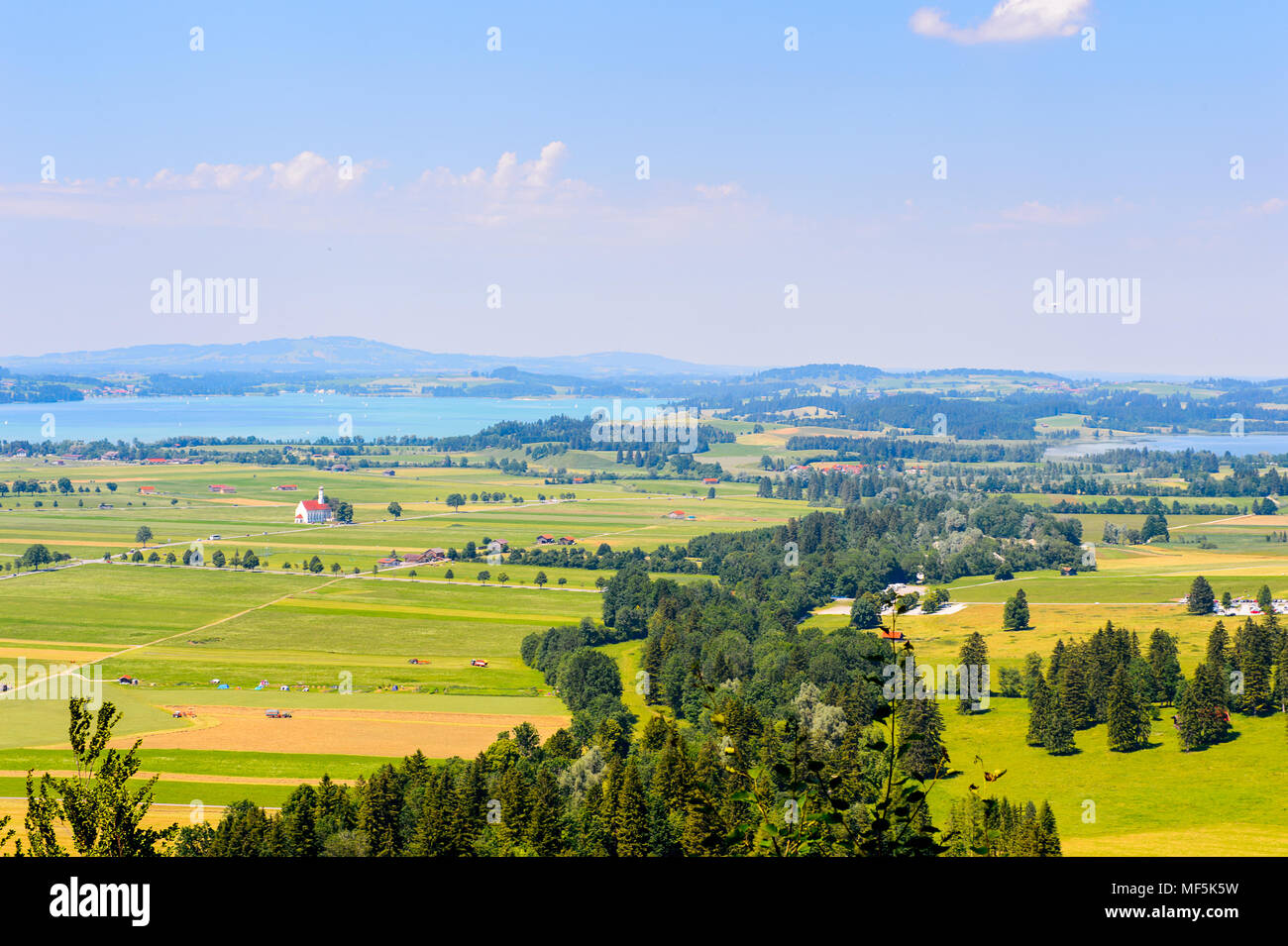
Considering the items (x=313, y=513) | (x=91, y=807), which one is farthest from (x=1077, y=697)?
(x=313, y=513)

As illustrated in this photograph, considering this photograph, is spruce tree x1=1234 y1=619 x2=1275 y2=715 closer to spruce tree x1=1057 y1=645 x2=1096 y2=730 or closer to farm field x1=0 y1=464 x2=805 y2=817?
spruce tree x1=1057 y1=645 x2=1096 y2=730

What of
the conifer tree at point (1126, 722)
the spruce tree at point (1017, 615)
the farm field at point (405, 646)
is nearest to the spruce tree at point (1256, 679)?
the farm field at point (405, 646)

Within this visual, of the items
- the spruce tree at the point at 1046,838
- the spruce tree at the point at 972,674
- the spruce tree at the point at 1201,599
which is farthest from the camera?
the spruce tree at the point at 1201,599

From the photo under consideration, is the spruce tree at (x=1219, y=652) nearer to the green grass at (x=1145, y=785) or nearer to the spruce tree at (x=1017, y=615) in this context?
the green grass at (x=1145, y=785)

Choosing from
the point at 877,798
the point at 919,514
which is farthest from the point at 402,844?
the point at 919,514

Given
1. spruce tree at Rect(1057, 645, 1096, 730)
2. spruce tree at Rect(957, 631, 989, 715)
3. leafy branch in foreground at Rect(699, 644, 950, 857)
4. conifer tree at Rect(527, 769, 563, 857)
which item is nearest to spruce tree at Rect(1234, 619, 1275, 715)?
spruce tree at Rect(1057, 645, 1096, 730)

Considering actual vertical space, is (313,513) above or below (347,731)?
above

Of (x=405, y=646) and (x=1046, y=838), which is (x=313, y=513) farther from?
(x=1046, y=838)

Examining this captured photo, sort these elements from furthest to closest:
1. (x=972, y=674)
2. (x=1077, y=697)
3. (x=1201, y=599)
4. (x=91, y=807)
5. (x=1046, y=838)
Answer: (x=1201, y=599)
(x=972, y=674)
(x=1077, y=697)
(x=1046, y=838)
(x=91, y=807)
